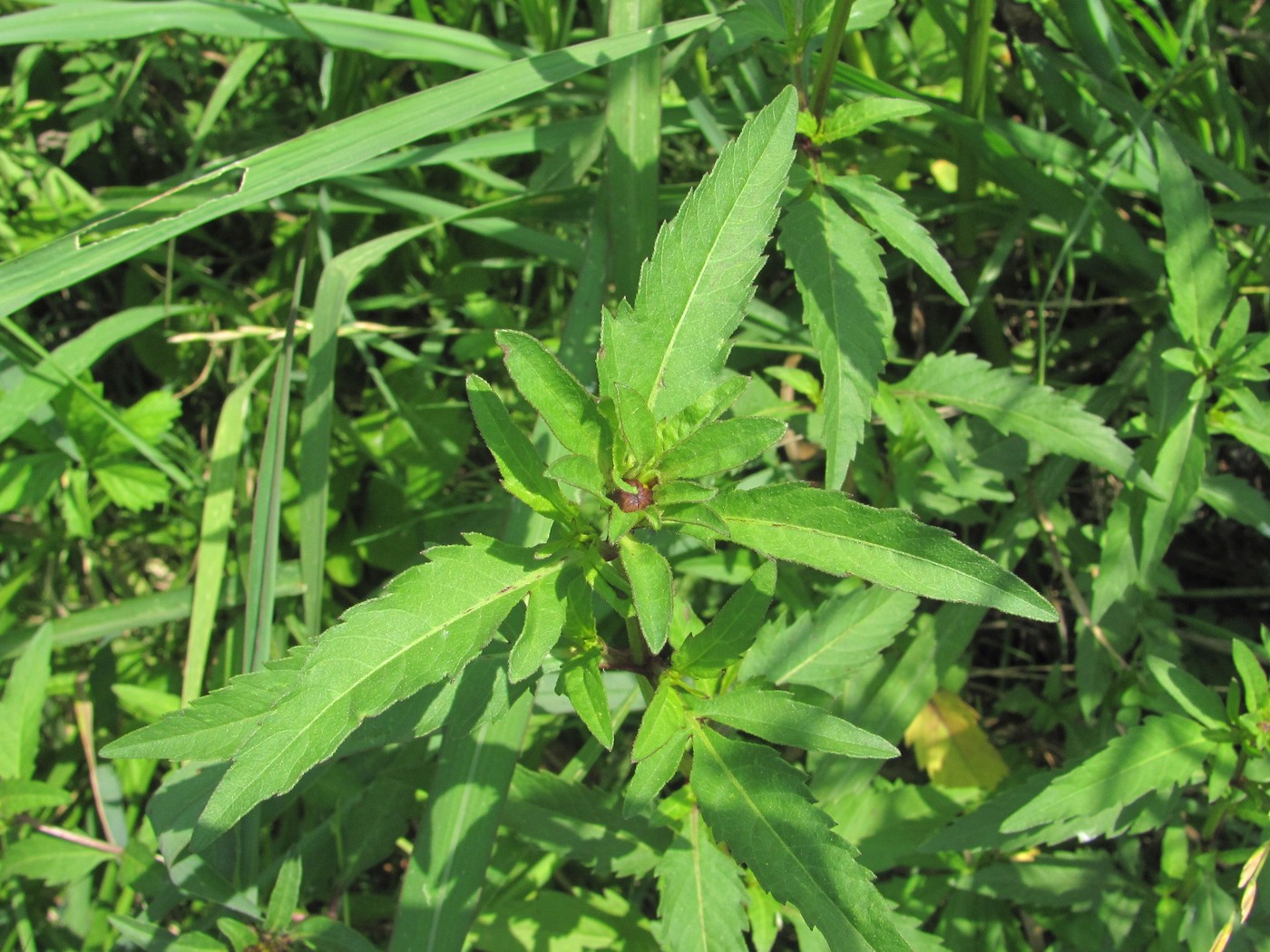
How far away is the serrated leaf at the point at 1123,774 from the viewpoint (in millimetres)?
2164

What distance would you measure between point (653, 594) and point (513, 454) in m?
0.35

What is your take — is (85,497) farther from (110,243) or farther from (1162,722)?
(1162,722)

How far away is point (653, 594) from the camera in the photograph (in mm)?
1442

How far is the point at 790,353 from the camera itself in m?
3.14

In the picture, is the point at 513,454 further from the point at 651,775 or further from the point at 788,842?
the point at 788,842

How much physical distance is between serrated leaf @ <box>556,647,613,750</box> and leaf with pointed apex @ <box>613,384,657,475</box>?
0.35 m

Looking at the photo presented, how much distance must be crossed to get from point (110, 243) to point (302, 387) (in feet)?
3.82

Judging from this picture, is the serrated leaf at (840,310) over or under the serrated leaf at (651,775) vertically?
over

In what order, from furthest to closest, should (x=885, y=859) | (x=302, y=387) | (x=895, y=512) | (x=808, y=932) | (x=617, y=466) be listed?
(x=302, y=387) → (x=885, y=859) → (x=808, y=932) → (x=617, y=466) → (x=895, y=512)

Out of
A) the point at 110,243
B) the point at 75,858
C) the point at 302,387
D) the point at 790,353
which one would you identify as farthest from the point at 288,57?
the point at 75,858

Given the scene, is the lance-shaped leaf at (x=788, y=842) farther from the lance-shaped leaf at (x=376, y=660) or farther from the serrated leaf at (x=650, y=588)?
the lance-shaped leaf at (x=376, y=660)

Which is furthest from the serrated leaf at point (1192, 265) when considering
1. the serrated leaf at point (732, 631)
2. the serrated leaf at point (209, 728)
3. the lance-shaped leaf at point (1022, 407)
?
the serrated leaf at point (209, 728)

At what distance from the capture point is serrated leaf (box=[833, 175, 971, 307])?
6.97ft

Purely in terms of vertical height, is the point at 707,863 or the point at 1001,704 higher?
the point at 707,863
